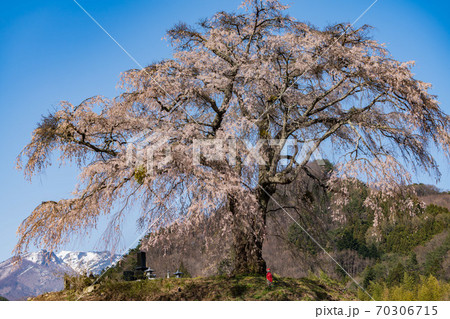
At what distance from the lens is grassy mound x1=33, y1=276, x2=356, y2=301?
9.65 m

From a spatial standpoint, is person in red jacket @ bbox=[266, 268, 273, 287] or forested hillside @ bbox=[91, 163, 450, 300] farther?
forested hillside @ bbox=[91, 163, 450, 300]

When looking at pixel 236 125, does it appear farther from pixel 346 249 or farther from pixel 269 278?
pixel 346 249

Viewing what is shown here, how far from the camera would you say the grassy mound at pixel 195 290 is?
965 centimetres

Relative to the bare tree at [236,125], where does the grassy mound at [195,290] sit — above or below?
below

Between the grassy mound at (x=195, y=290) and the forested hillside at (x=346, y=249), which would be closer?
the grassy mound at (x=195, y=290)

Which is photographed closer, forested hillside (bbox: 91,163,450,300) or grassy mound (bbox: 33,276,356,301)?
grassy mound (bbox: 33,276,356,301)

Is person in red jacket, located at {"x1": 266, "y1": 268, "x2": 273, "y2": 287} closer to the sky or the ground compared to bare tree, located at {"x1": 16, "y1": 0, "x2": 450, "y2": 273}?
closer to the ground

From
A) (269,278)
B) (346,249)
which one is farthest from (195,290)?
(346,249)

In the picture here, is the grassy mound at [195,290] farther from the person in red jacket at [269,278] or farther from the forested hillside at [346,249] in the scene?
the forested hillside at [346,249]

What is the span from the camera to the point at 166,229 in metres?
8.70

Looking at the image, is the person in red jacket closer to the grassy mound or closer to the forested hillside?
the grassy mound

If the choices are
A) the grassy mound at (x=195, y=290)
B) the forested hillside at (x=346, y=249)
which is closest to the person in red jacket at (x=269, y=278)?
the grassy mound at (x=195, y=290)

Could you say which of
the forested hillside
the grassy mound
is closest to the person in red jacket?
the grassy mound

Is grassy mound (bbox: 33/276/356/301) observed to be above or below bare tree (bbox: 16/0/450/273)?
below
